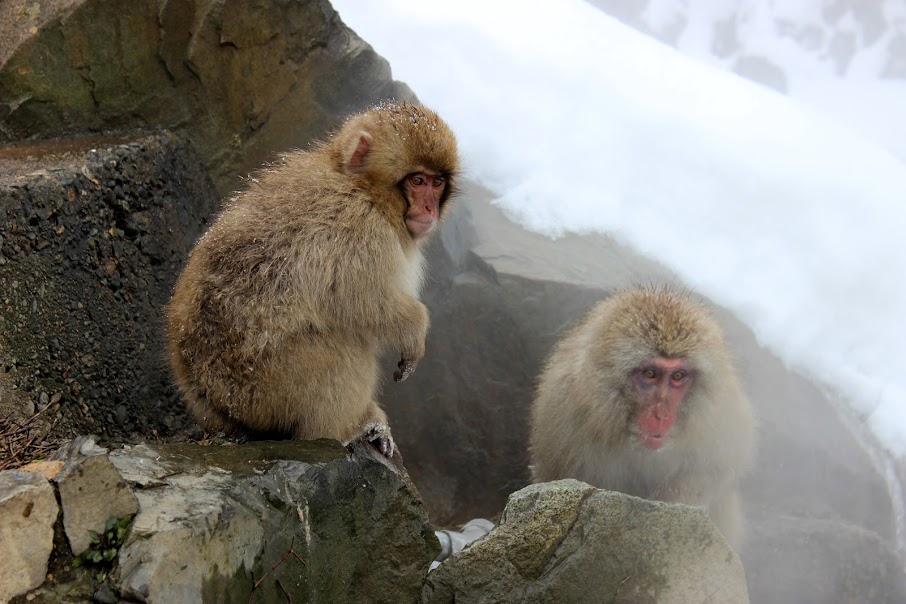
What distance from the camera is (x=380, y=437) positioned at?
296cm

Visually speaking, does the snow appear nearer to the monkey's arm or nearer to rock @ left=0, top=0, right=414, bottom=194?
rock @ left=0, top=0, right=414, bottom=194

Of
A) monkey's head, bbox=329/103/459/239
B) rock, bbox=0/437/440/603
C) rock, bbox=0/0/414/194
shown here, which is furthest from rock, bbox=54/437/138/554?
A: rock, bbox=0/0/414/194

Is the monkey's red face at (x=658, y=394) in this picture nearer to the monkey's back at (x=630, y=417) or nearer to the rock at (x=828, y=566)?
the monkey's back at (x=630, y=417)

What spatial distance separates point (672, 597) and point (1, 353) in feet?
7.24

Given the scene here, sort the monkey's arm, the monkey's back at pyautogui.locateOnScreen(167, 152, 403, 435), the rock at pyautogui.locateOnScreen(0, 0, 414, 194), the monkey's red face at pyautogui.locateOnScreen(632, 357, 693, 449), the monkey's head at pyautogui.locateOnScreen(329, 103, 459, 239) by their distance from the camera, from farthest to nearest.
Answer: the rock at pyautogui.locateOnScreen(0, 0, 414, 194) < the monkey's red face at pyautogui.locateOnScreen(632, 357, 693, 449) < the monkey's head at pyautogui.locateOnScreen(329, 103, 459, 239) < the monkey's arm < the monkey's back at pyautogui.locateOnScreen(167, 152, 403, 435)

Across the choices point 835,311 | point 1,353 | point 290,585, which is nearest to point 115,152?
point 1,353

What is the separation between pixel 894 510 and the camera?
16.1 ft

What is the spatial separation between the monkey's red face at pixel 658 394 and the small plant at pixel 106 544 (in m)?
2.01

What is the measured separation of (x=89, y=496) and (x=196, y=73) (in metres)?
2.88

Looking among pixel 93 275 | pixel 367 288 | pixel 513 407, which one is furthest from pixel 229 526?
pixel 513 407

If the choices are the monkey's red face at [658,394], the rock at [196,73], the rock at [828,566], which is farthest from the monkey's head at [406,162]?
the rock at [828,566]

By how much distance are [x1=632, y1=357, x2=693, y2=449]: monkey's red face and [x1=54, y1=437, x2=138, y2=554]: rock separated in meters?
1.99

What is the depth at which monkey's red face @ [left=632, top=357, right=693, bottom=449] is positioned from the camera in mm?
3221

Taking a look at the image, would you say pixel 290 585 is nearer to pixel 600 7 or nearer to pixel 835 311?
pixel 835 311
